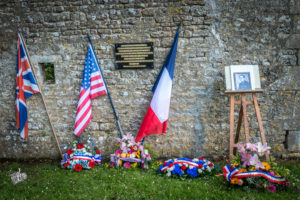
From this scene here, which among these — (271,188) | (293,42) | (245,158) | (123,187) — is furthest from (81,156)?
(293,42)

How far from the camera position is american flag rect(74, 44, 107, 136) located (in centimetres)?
405

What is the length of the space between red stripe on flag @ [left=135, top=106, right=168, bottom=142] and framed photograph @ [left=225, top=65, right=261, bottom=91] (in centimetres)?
143

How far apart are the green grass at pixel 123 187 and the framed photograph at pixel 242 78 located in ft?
5.31

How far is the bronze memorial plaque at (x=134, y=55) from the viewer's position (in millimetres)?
4023

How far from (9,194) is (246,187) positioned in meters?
3.68

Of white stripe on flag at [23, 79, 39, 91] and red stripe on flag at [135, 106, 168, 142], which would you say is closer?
red stripe on flag at [135, 106, 168, 142]

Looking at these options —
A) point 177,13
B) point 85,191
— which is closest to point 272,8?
point 177,13

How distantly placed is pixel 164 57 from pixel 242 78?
5.04 feet

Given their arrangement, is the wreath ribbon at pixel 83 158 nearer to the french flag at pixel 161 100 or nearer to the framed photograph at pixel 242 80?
the french flag at pixel 161 100

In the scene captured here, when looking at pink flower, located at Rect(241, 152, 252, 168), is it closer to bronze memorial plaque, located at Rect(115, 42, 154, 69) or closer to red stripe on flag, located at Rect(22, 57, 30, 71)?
bronze memorial plaque, located at Rect(115, 42, 154, 69)

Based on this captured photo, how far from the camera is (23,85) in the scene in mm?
4219

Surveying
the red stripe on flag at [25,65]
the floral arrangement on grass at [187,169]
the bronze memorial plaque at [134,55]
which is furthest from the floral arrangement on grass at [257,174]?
the red stripe on flag at [25,65]

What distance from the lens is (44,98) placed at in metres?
4.34

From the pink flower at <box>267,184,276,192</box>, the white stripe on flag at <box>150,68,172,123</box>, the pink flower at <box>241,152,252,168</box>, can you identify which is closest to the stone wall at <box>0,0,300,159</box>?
the white stripe on flag at <box>150,68,172,123</box>
